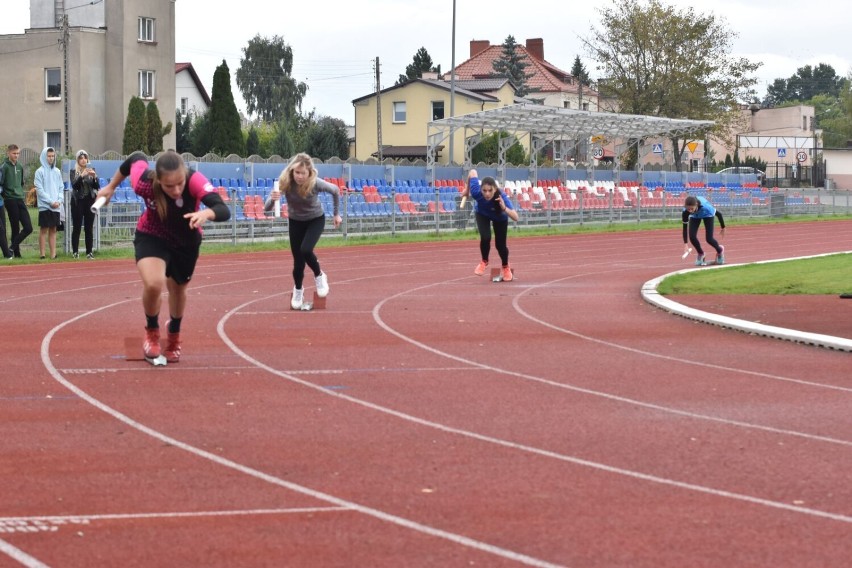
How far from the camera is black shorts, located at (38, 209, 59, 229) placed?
77.5 feet

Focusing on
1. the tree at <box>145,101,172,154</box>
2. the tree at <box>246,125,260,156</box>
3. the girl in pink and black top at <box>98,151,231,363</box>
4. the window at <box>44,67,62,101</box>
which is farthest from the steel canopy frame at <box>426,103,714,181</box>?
the girl in pink and black top at <box>98,151,231,363</box>

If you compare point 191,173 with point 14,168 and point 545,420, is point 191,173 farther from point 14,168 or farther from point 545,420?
point 14,168

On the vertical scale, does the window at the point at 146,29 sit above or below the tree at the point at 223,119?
above

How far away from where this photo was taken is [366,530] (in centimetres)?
592

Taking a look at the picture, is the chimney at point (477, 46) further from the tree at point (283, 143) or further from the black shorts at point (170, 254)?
the black shorts at point (170, 254)

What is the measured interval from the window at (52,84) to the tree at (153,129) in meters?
6.19

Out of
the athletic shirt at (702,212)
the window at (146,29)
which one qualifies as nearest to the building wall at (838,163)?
the window at (146,29)

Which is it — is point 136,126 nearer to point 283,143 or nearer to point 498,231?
point 283,143

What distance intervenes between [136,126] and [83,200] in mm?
35773

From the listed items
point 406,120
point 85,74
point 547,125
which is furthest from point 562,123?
point 406,120

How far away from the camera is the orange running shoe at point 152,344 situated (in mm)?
11109

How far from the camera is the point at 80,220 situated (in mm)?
24609

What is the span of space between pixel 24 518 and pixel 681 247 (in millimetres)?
27972

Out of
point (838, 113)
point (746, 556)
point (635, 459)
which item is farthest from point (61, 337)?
point (838, 113)
